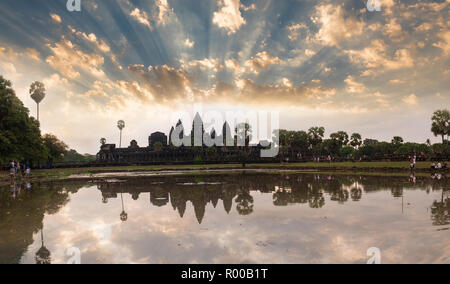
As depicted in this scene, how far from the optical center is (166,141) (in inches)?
3851

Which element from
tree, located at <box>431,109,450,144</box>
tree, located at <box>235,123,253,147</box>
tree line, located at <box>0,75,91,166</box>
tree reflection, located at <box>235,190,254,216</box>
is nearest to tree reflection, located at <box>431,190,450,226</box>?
tree reflection, located at <box>235,190,254,216</box>

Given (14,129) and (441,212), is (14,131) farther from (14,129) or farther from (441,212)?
(441,212)

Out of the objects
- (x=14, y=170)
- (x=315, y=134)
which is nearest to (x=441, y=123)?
(x=315, y=134)

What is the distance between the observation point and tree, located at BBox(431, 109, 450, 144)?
4919cm

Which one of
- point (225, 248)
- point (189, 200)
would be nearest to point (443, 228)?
point (225, 248)

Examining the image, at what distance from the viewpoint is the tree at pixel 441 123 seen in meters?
49.2

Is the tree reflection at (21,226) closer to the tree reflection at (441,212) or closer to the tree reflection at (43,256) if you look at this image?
the tree reflection at (43,256)

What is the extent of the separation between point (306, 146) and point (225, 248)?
91439mm

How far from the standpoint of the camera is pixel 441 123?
4984cm

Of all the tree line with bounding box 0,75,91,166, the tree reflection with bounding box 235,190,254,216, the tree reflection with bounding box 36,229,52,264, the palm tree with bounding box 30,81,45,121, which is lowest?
the tree reflection with bounding box 235,190,254,216

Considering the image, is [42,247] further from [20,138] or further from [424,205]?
[20,138]

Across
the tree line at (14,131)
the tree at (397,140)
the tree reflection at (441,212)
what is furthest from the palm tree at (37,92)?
the tree at (397,140)

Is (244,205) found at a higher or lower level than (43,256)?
lower

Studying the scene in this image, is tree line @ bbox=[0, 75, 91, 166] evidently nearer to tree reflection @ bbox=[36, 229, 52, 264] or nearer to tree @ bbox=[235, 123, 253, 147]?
tree reflection @ bbox=[36, 229, 52, 264]
